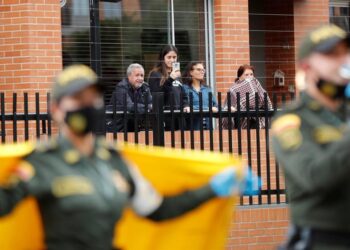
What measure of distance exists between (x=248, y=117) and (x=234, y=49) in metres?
3.20

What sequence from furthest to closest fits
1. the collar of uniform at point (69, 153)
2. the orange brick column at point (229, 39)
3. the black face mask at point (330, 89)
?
the orange brick column at point (229, 39), the collar of uniform at point (69, 153), the black face mask at point (330, 89)

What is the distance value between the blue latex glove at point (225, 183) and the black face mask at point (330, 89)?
749 mm

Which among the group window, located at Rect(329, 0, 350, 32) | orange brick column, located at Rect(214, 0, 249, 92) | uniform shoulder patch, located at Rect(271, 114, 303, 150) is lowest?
uniform shoulder patch, located at Rect(271, 114, 303, 150)

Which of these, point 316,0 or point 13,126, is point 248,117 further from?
point 316,0

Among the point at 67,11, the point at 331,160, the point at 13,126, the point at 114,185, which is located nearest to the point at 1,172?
the point at 114,185

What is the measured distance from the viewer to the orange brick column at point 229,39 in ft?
49.3

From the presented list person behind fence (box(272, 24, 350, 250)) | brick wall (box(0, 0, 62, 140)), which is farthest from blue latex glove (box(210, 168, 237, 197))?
brick wall (box(0, 0, 62, 140))

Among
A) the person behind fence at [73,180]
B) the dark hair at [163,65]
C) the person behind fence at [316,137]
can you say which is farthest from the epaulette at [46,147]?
the dark hair at [163,65]

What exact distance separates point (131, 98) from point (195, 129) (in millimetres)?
1100

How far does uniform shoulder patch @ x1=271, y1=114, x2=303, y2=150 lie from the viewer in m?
5.33

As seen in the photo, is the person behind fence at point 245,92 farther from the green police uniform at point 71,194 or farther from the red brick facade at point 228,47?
the green police uniform at point 71,194

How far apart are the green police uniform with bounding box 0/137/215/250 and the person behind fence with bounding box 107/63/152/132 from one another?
18.3 ft

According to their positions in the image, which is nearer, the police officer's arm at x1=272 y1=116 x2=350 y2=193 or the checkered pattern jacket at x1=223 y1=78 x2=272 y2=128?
the police officer's arm at x1=272 y1=116 x2=350 y2=193

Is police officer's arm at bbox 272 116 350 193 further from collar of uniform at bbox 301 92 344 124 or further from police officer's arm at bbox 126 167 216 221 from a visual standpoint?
police officer's arm at bbox 126 167 216 221
